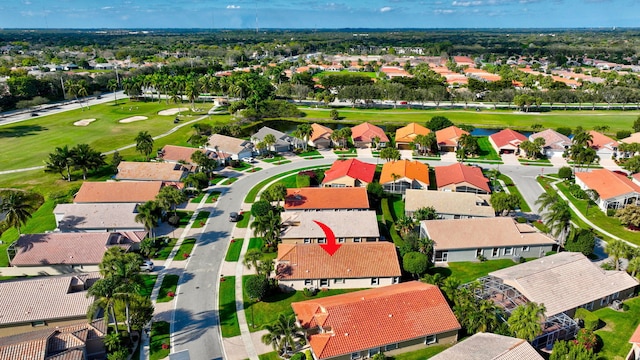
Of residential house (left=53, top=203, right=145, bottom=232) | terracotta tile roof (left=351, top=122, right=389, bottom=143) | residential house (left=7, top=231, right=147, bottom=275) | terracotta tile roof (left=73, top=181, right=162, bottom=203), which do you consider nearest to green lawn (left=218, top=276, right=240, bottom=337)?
residential house (left=7, top=231, right=147, bottom=275)

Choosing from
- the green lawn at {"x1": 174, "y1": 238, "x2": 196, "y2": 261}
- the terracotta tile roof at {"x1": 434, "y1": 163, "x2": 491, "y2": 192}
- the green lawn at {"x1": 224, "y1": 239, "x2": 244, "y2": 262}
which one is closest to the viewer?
the green lawn at {"x1": 224, "y1": 239, "x2": 244, "y2": 262}

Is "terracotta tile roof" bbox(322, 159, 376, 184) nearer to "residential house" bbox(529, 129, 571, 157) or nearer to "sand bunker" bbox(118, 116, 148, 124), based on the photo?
"residential house" bbox(529, 129, 571, 157)

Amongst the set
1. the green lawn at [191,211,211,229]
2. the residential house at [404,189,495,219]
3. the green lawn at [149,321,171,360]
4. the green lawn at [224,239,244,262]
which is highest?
the residential house at [404,189,495,219]

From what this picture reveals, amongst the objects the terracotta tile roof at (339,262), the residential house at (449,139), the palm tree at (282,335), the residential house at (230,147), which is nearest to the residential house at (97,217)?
the terracotta tile roof at (339,262)

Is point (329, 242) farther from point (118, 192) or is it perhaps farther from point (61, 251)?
point (118, 192)

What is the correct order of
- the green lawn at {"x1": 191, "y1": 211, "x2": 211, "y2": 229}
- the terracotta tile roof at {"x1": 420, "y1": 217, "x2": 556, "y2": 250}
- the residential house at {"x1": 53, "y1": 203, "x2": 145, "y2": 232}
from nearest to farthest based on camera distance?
the terracotta tile roof at {"x1": 420, "y1": 217, "x2": 556, "y2": 250}
the residential house at {"x1": 53, "y1": 203, "x2": 145, "y2": 232}
the green lawn at {"x1": 191, "y1": 211, "x2": 211, "y2": 229}

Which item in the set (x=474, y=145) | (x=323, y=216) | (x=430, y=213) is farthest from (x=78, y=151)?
(x=474, y=145)

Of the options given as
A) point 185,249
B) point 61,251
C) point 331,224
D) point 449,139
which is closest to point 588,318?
point 331,224
